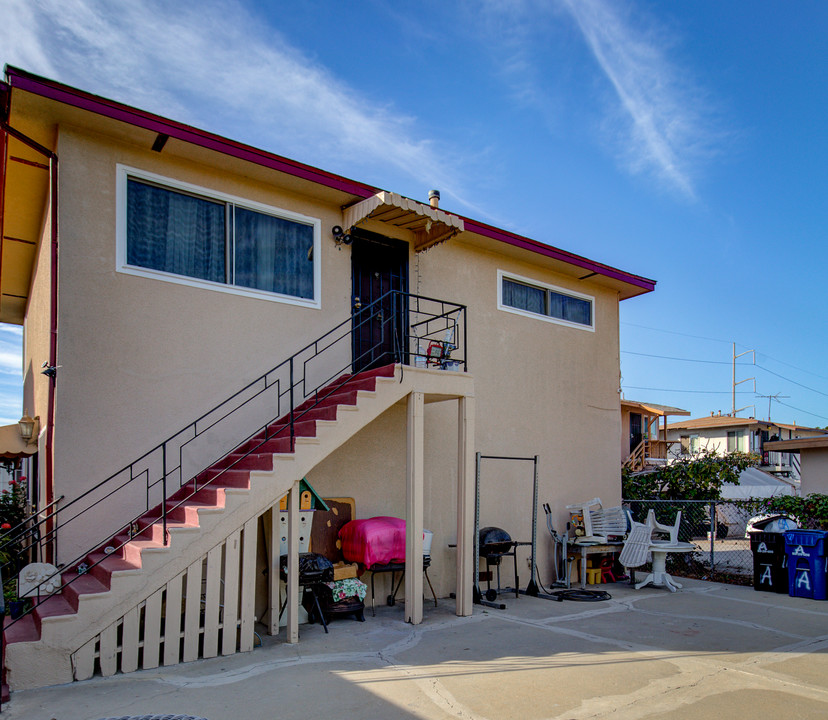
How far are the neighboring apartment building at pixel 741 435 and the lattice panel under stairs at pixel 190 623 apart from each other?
28.1m

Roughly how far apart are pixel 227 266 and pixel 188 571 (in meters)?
3.76

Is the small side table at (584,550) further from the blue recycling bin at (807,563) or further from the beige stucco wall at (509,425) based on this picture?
the blue recycling bin at (807,563)

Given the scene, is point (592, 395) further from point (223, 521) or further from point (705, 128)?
point (223, 521)

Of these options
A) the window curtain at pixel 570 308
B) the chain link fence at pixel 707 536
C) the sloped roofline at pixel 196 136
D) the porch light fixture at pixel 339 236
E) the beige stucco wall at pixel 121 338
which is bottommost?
the chain link fence at pixel 707 536

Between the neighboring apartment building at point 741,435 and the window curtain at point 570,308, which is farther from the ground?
the window curtain at point 570,308

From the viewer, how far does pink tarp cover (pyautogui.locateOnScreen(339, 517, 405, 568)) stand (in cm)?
776

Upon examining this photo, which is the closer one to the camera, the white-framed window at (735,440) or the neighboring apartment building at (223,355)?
the neighboring apartment building at (223,355)

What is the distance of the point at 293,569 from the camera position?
21.5 ft

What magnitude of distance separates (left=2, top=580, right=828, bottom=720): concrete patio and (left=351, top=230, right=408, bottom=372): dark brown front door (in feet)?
11.9

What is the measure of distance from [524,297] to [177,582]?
761cm

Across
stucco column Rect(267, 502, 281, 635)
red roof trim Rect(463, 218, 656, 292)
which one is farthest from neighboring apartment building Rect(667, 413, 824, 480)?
stucco column Rect(267, 502, 281, 635)

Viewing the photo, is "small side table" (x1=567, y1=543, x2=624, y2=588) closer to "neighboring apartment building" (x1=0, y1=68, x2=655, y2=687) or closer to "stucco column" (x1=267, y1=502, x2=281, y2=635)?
"neighboring apartment building" (x1=0, y1=68, x2=655, y2=687)

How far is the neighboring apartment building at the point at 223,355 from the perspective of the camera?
6.16 m

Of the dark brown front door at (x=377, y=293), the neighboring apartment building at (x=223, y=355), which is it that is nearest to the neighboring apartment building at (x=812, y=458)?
the neighboring apartment building at (x=223, y=355)
